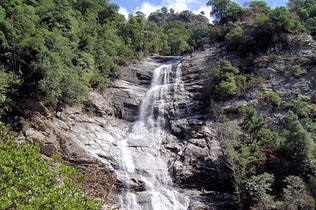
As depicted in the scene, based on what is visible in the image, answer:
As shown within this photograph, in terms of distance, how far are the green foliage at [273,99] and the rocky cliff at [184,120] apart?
360 mm

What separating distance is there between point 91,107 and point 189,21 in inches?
2465

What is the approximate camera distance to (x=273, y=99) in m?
24.6

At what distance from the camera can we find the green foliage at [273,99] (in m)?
24.5

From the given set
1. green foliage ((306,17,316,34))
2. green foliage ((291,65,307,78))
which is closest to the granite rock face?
green foliage ((291,65,307,78))

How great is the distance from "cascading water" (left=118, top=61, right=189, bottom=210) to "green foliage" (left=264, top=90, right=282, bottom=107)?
27.4 feet

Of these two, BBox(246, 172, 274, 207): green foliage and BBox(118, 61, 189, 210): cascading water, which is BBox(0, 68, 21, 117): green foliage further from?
BBox(246, 172, 274, 207): green foliage

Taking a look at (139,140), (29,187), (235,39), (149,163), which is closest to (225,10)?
(235,39)

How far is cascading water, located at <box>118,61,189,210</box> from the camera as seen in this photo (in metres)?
18.1

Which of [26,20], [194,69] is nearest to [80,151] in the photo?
[26,20]

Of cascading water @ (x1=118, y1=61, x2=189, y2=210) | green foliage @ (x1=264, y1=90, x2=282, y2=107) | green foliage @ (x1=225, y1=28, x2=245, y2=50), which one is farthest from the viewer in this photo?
green foliage @ (x1=225, y1=28, x2=245, y2=50)

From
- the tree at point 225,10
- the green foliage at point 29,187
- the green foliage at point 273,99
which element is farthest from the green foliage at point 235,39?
the green foliage at point 29,187

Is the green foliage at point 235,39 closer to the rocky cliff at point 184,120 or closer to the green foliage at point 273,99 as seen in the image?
the rocky cliff at point 184,120

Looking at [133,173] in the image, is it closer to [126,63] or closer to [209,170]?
[209,170]

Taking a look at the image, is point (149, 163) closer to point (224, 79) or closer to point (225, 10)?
point (224, 79)
